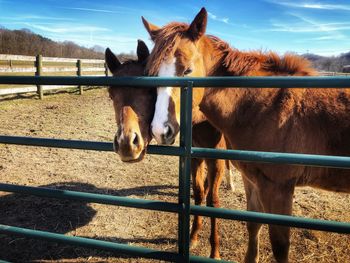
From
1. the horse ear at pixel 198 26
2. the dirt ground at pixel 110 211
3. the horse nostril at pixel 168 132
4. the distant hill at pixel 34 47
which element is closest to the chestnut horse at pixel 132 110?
the horse nostril at pixel 168 132

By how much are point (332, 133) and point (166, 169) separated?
3.45 metres

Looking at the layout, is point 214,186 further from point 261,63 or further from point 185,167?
point 185,167

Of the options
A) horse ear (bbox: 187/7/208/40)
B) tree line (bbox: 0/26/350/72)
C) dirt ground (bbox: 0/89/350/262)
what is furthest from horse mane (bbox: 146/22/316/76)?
tree line (bbox: 0/26/350/72)

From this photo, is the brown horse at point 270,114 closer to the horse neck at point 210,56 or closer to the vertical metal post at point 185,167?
the horse neck at point 210,56

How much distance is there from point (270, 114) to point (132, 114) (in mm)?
1107

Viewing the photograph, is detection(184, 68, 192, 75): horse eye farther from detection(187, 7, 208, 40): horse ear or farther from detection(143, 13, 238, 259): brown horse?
detection(187, 7, 208, 40): horse ear

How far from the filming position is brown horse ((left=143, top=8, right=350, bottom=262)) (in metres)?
2.13

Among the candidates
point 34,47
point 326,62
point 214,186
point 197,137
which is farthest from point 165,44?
point 34,47

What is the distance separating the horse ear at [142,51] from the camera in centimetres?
245

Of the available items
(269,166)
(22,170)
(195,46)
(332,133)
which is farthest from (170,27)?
(22,170)

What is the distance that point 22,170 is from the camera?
4.93 m

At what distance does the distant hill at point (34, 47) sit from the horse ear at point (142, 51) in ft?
112

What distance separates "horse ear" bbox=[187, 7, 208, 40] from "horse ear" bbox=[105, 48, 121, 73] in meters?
0.61

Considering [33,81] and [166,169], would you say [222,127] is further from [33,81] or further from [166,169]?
[166,169]
